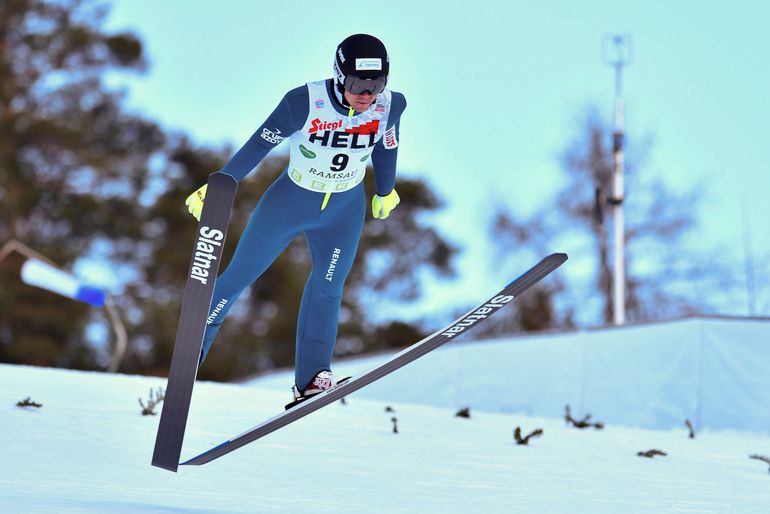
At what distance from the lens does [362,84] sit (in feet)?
12.2

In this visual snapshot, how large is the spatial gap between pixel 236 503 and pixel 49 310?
20418 millimetres

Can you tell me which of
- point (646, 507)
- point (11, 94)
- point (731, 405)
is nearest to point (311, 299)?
point (646, 507)

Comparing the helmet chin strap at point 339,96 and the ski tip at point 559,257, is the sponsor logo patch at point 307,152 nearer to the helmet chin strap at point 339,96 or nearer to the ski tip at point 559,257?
the helmet chin strap at point 339,96

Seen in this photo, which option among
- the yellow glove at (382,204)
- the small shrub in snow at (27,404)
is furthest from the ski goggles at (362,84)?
the small shrub in snow at (27,404)

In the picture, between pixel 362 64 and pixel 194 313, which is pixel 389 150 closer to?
pixel 362 64

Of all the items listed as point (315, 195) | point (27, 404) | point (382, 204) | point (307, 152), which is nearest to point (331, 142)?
point (307, 152)

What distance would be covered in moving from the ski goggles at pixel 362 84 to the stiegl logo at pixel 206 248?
0.85 meters

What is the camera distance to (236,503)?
304 cm

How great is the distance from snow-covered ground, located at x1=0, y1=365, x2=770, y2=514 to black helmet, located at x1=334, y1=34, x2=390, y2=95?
1418 mm

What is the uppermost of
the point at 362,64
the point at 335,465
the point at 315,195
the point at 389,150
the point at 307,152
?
the point at 362,64

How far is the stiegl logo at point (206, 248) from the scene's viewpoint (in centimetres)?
318

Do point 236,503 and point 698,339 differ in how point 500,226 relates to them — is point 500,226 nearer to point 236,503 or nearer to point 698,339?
point 698,339

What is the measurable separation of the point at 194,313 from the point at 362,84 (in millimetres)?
1078

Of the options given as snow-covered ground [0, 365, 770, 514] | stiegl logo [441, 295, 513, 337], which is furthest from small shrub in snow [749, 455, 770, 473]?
stiegl logo [441, 295, 513, 337]
